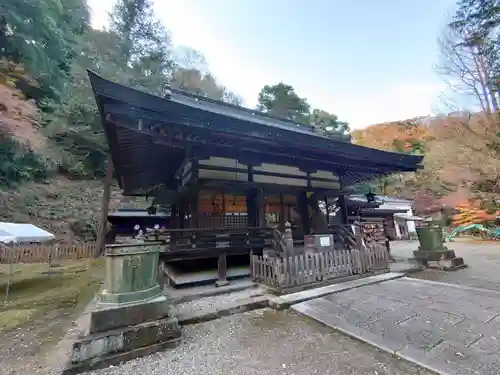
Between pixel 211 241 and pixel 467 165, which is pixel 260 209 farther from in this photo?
pixel 467 165

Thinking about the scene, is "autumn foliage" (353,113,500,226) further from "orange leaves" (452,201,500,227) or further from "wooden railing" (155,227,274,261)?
"wooden railing" (155,227,274,261)

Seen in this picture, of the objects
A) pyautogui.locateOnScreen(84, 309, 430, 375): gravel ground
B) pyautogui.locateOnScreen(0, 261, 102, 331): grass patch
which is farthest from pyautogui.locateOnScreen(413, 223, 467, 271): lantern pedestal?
pyautogui.locateOnScreen(0, 261, 102, 331): grass patch

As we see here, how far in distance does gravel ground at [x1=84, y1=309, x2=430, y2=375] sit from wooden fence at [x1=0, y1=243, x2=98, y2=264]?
1332cm

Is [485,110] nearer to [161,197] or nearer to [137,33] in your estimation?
[161,197]

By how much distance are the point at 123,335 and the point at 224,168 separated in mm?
4035

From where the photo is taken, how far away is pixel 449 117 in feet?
55.1

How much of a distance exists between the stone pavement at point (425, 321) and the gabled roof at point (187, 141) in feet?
10.9

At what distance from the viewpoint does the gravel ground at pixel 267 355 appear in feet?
8.03

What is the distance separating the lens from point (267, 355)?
2.73 metres

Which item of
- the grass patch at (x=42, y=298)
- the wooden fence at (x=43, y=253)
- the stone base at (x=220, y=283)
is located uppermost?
the wooden fence at (x=43, y=253)

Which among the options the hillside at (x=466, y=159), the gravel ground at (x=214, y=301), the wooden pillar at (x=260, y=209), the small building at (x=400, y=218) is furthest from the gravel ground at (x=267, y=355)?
the small building at (x=400, y=218)

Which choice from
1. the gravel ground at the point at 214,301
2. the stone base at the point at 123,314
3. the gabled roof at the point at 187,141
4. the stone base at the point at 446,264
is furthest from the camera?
the stone base at the point at 446,264

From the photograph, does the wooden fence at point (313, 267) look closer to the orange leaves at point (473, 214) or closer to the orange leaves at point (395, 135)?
the orange leaves at point (473, 214)

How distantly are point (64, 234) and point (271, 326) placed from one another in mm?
17867
